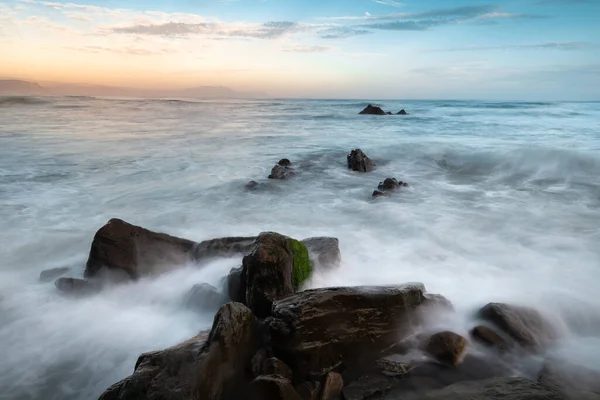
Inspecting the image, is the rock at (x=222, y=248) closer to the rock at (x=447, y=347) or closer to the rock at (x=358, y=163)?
the rock at (x=447, y=347)

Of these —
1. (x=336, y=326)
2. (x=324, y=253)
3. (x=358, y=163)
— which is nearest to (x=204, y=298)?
(x=324, y=253)

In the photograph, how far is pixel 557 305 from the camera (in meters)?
5.52

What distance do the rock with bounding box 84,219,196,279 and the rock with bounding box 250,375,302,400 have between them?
11.5 feet

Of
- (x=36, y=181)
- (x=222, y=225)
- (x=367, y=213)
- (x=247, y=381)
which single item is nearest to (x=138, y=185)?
(x=36, y=181)

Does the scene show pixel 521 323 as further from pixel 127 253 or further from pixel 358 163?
pixel 358 163

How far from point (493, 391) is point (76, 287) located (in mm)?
5534

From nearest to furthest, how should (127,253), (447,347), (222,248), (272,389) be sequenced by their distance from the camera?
1. (272,389)
2. (447,347)
3. (127,253)
4. (222,248)

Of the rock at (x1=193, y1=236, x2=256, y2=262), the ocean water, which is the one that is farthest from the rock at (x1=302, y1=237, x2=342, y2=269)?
the rock at (x1=193, y1=236, x2=256, y2=262)

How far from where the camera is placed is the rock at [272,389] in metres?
3.25

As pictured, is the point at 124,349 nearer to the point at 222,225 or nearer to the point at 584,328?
the point at 222,225

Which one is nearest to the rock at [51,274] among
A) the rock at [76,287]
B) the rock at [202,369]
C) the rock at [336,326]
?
the rock at [76,287]

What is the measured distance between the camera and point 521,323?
472cm

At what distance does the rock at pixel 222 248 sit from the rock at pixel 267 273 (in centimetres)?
167

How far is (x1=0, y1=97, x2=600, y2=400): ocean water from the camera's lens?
5.11 meters
